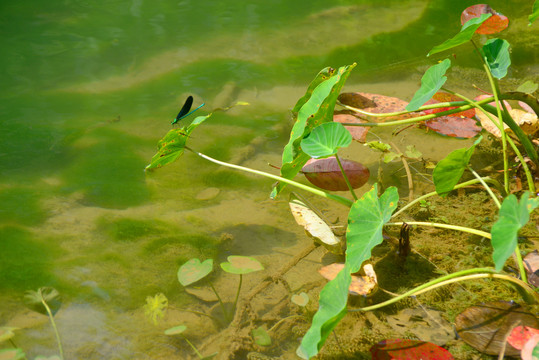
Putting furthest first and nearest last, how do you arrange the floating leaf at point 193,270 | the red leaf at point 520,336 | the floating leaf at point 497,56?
1. the floating leaf at point 497,56
2. the floating leaf at point 193,270
3. the red leaf at point 520,336

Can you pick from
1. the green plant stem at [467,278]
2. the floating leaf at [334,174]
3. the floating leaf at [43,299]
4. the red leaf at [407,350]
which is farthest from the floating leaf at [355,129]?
the floating leaf at [43,299]

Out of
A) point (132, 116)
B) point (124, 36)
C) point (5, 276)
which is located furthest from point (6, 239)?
point (124, 36)

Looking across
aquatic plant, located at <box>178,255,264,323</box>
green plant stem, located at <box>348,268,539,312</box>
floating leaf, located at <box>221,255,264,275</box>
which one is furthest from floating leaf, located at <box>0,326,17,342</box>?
green plant stem, located at <box>348,268,539,312</box>

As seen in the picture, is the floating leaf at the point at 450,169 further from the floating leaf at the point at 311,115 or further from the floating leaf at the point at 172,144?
the floating leaf at the point at 172,144

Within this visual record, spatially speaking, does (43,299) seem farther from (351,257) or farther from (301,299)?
(351,257)

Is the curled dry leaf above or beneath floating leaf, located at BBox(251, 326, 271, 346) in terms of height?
above

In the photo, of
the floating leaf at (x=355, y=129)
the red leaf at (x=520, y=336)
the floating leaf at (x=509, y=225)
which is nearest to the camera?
the floating leaf at (x=509, y=225)

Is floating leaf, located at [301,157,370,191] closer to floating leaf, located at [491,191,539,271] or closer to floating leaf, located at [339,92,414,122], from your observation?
floating leaf, located at [339,92,414,122]
